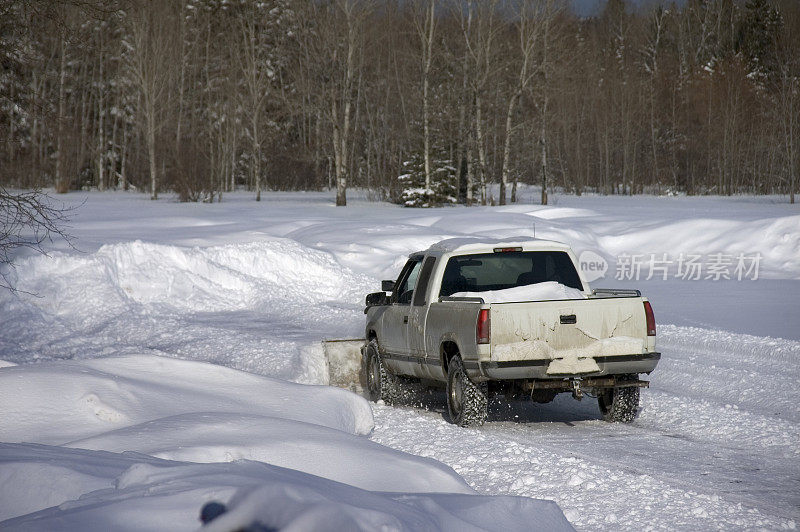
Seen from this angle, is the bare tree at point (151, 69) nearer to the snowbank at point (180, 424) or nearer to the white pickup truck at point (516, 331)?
the white pickup truck at point (516, 331)

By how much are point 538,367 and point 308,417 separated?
2.37 metres

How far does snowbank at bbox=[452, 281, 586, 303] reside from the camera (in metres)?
9.82

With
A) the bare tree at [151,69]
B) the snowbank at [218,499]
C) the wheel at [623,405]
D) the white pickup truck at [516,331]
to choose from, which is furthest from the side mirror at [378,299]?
the bare tree at [151,69]

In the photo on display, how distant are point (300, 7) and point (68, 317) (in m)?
50.4

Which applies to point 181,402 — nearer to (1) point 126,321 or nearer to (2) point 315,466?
(2) point 315,466

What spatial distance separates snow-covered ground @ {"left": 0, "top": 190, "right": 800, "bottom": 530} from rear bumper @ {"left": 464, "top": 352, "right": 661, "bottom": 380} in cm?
59

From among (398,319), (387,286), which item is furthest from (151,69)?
(398,319)

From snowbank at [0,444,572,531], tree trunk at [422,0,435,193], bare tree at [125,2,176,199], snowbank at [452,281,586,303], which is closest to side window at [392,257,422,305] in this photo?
snowbank at [452,281,586,303]

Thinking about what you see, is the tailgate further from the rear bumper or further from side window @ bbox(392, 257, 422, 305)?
side window @ bbox(392, 257, 422, 305)

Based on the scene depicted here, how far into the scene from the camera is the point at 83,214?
3894 cm

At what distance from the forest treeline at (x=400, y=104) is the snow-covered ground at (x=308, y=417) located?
28843 mm

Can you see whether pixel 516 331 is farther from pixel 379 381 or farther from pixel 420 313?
pixel 379 381

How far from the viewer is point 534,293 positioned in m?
9.88

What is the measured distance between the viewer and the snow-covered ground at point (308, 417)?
4.13 metres
